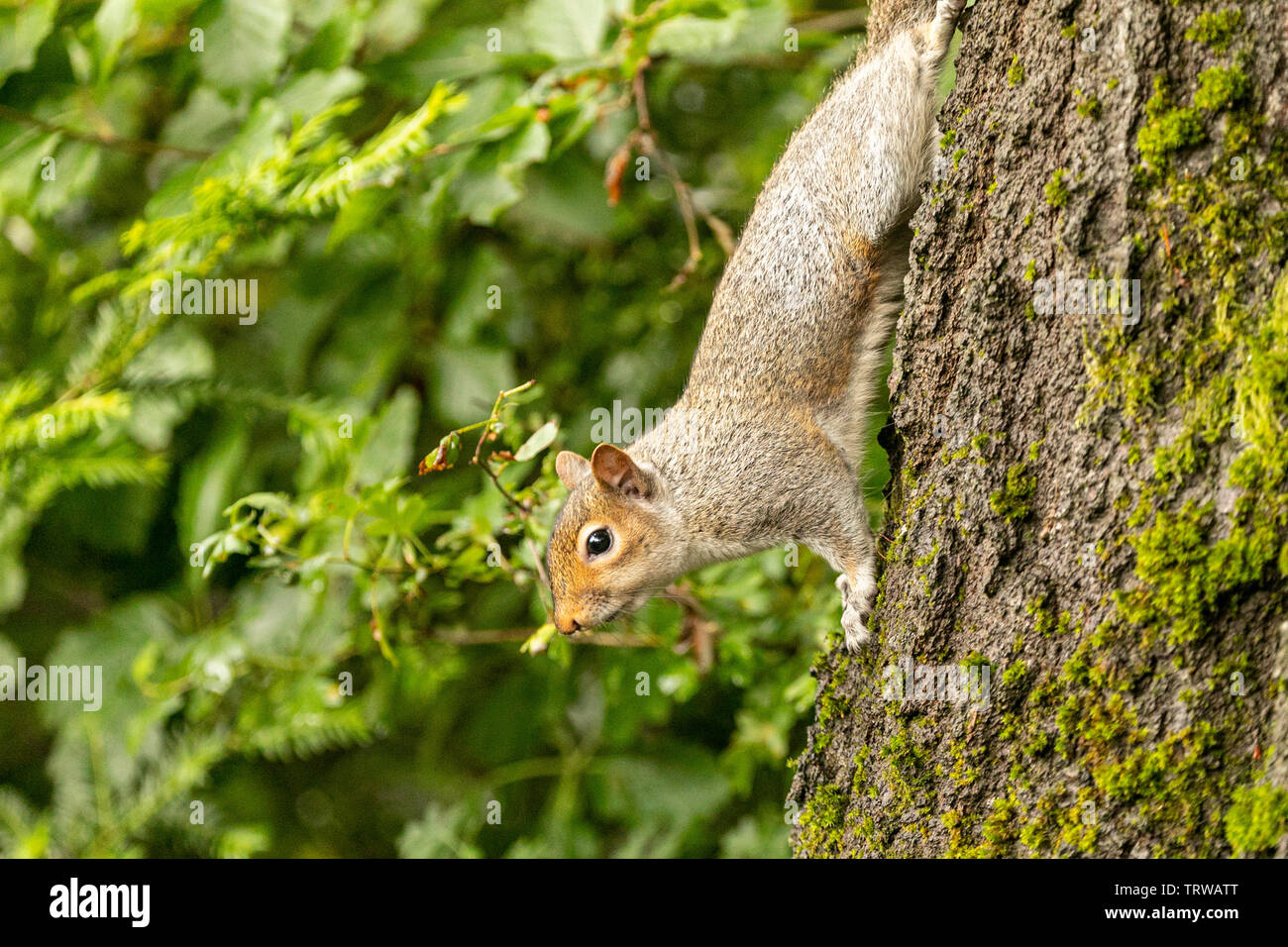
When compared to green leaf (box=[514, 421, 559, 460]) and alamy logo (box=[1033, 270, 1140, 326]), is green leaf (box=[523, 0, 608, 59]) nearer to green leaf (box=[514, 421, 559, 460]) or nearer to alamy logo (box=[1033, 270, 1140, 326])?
green leaf (box=[514, 421, 559, 460])

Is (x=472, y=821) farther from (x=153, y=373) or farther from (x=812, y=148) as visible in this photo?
(x=812, y=148)

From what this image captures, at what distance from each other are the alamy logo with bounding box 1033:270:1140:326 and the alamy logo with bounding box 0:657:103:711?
2.88m

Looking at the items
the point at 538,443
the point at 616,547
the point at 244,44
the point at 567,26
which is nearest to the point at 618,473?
the point at 616,547

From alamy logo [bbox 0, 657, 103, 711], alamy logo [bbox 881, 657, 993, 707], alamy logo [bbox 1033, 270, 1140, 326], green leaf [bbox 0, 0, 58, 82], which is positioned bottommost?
alamy logo [bbox 0, 657, 103, 711]

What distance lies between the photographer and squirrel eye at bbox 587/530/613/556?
2512 millimetres

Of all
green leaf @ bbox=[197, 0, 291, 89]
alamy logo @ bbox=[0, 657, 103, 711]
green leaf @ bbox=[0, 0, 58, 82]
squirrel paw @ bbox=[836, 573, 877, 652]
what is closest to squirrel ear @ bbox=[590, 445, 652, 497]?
squirrel paw @ bbox=[836, 573, 877, 652]

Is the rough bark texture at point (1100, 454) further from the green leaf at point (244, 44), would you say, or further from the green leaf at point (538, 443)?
the green leaf at point (244, 44)

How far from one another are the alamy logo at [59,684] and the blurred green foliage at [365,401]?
0.14 feet

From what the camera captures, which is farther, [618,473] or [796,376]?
[618,473]

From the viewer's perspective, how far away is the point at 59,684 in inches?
128

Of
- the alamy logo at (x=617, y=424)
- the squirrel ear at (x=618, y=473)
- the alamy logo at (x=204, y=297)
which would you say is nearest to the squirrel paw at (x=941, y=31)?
the squirrel ear at (x=618, y=473)

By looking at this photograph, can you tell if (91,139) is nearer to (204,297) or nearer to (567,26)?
(204,297)
